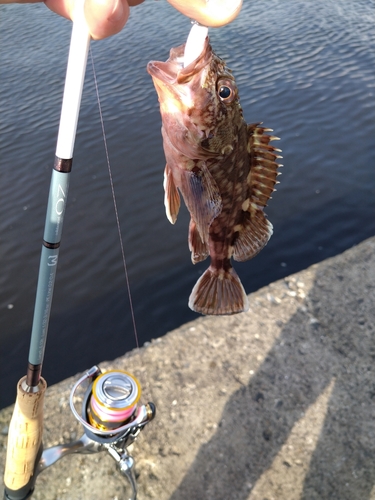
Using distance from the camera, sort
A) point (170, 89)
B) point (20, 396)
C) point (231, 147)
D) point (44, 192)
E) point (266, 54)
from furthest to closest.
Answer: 1. point (266, 54)
2. point (44, 192)
3. point (20, 396)
4. point (231, 147)
5. point (170, 89)

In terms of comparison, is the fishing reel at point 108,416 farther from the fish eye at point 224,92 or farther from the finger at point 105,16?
the finger at point 105,16

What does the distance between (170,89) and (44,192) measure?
631 centimetres

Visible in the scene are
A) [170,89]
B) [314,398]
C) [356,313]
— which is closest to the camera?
[170,89]

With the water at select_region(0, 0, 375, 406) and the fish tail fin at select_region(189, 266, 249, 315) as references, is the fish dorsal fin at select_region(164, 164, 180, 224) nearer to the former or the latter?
the fish tail fin at select_region(189, 266, 249, 315)

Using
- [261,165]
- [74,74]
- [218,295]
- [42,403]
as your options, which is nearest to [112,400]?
[42,403]

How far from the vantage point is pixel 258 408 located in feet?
11.4

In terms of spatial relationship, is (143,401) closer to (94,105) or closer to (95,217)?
(95,217)

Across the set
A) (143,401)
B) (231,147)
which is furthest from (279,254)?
(231,147)

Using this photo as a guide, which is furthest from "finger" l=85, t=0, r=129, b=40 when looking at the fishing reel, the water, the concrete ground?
the water

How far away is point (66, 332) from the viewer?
18.7 ft

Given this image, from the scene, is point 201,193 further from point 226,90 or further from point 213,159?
point 226,90

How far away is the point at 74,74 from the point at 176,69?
424 millimetres

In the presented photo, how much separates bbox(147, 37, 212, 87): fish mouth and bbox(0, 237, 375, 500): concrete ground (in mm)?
2428

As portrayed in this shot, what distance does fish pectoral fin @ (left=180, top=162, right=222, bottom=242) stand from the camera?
1.98 meters
